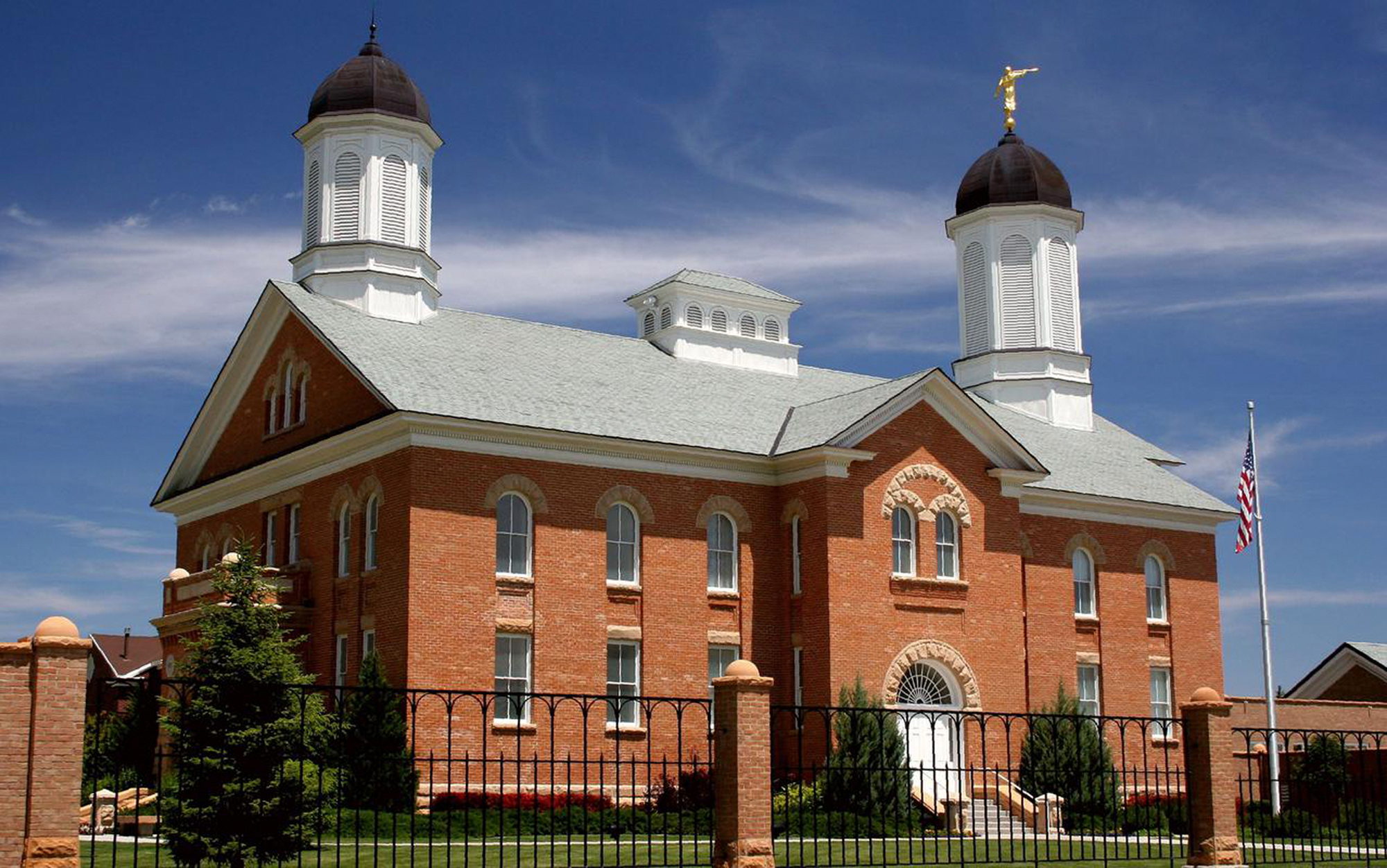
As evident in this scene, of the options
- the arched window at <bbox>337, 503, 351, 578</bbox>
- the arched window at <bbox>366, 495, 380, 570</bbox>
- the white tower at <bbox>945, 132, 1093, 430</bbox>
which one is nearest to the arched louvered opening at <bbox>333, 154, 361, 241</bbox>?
the arched window at <bbox>337, 503, 351, 578</bbox>

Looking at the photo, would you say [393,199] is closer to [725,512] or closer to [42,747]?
[725,512]

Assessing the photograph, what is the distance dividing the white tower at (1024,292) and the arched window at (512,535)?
60.6ft

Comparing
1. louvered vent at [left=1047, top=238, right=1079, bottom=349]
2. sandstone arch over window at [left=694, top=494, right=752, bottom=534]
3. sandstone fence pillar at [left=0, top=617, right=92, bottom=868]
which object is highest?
louvered vent at [left=1047, top=238, right=1079, bottom=349]

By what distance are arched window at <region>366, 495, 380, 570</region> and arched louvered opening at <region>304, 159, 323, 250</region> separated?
8.72m

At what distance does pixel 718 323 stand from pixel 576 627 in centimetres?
1198

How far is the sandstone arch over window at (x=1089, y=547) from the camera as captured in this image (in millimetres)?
40344

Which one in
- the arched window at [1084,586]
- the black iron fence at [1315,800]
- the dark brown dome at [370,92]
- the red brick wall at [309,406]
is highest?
the dark brown dome at [370,92]

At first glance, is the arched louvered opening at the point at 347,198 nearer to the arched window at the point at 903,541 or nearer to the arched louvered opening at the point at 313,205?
the arched louvered opening at the point at 313,205

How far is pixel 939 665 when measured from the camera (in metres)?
35.5

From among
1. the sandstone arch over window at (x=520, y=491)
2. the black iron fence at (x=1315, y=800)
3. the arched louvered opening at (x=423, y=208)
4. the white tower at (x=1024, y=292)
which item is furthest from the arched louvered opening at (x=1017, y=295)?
the sandstone arch over window at (x=520, y=491)

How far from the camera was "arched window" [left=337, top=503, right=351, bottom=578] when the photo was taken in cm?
3341

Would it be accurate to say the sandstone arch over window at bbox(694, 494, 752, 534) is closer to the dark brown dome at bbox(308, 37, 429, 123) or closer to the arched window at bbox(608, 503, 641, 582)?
the arched window at bbox(608, 503, 641, 582)

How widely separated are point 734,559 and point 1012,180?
17297mm

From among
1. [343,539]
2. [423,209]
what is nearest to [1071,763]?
[343,539]
